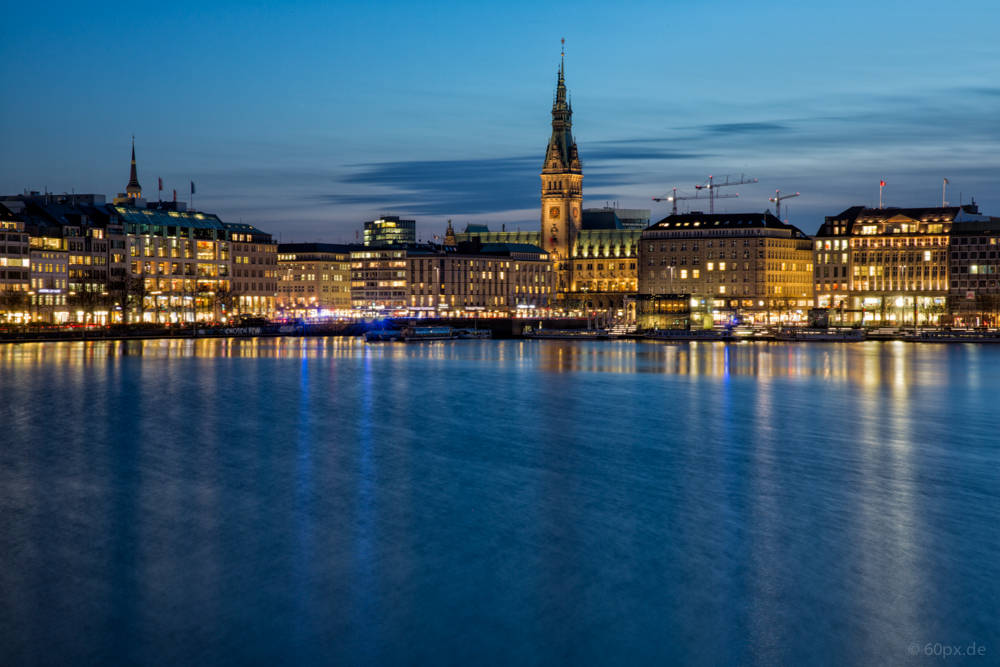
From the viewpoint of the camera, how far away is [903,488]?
87.9 ft

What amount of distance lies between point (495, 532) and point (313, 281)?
17220 centimetres

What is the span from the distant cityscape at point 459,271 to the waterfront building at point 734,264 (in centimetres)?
22

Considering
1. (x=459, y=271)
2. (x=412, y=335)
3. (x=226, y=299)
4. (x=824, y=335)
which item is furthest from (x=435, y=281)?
(x=824, y=335)

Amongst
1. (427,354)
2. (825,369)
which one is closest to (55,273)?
(427,354)

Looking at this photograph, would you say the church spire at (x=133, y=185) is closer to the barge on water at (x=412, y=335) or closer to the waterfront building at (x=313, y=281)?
the waterfront building at (x=313, y=281)

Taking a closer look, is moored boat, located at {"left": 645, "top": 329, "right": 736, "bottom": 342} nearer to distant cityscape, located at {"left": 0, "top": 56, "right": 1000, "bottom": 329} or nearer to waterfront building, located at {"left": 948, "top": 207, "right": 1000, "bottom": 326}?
distant cityscape, located at {"left": 0, "top": 56, "right": 1000, "bottom": 329}

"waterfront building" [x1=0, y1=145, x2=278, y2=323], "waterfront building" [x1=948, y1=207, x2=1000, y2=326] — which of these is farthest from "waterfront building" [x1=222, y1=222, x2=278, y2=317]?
"waterfront building" [x1=948, y1=207, x2=1000, y2=326]

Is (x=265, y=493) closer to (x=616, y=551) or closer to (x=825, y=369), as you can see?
(x=616, y=551)

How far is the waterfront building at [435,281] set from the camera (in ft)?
595

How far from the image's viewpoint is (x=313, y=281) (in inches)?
7505

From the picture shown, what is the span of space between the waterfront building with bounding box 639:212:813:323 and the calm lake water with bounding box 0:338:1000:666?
122 m

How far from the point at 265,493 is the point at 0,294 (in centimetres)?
9649

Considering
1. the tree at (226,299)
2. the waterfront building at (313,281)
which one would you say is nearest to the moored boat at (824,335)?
the tree at (226,299)

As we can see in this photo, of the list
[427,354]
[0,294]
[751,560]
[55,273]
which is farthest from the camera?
[55,273]
